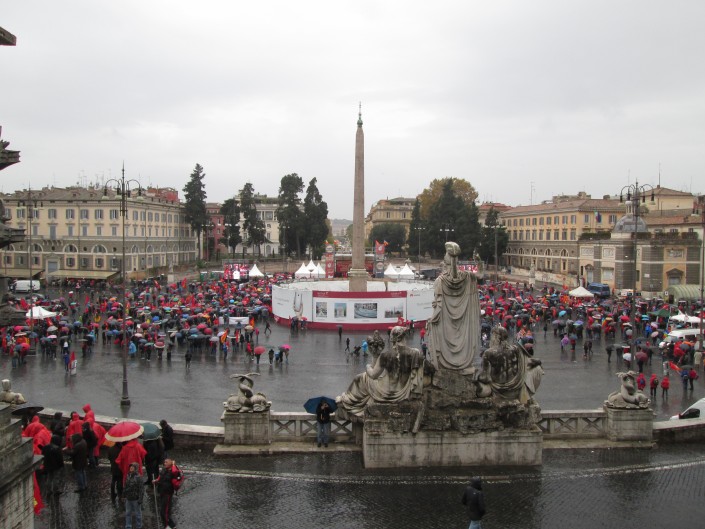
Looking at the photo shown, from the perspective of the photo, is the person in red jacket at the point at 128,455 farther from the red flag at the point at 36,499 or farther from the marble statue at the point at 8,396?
the marble statue at the point at 8,396

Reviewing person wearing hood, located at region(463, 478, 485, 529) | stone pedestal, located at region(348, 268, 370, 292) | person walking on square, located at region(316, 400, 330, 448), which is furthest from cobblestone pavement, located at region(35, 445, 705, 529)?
stone pedestal, located at region(348, 268, 370, 292)

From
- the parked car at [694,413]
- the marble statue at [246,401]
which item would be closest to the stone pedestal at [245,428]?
the marble statue at [246,401]

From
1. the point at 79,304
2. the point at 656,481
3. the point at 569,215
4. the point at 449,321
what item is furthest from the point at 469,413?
the point at 569,215

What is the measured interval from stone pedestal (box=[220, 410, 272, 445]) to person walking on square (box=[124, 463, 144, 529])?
9.21 feet

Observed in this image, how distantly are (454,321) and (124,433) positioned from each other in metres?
5.42

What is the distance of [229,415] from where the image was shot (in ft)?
34.6

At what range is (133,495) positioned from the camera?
764 centimetres

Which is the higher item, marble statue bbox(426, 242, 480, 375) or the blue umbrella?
marble statue bbox(426, 242, 480, 375)

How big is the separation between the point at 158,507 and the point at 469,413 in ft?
16.3

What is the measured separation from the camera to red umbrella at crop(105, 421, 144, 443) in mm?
8305

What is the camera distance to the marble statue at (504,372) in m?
9.97

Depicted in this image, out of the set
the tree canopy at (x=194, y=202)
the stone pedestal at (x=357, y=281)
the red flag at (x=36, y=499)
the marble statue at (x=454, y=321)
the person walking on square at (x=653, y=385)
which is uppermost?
the tree canopy at (x=194, y=202)

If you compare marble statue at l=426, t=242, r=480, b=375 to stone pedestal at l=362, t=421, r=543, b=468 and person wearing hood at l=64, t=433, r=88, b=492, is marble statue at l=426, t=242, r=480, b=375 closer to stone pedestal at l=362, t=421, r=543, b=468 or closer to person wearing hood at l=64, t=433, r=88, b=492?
stone pedestal at l=362, t=421, r=543, b=468

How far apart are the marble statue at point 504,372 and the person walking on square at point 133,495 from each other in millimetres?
5404
